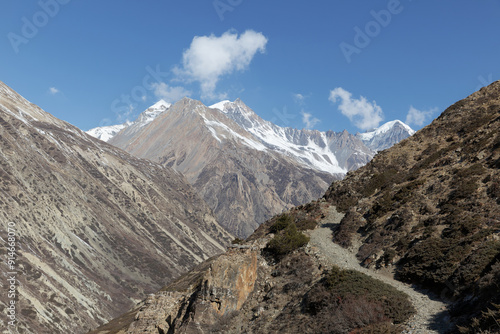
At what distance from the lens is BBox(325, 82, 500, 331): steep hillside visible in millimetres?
20484

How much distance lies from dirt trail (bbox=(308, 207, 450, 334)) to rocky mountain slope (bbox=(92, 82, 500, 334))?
73mm

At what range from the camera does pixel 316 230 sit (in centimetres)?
3938

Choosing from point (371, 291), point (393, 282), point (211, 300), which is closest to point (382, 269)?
point (393, 282)

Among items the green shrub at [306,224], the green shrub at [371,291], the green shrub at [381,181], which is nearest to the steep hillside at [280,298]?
the green shrub at [371,291]

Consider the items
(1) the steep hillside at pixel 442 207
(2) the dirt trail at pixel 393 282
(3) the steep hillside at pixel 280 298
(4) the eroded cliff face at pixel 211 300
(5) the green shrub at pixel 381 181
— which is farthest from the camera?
(5) the green shrub at pixel 381 181

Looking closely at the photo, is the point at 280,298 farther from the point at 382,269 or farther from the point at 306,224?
the point at 306,224

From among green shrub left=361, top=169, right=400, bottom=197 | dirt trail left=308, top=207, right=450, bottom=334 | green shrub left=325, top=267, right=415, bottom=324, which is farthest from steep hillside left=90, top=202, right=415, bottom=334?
green shrub left=361, top=169, right=400, bottom=197

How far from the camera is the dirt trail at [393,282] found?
18.0m

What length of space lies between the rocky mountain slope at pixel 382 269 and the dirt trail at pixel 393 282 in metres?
0.07

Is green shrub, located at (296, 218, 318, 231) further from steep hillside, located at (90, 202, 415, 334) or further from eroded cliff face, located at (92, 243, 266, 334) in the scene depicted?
eroded cliff face, located at (92, 243, 266, 334)

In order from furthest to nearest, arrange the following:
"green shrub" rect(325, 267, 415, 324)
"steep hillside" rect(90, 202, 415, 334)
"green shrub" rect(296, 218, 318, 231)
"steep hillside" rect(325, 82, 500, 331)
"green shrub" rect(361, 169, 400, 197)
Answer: "green shrub" rect(361, 169, 400, 197), "green shrub" rect(296, 218, 318, 231), "steep hillside" rect(325, 82, 500, 331), "steep hillside" rect(90, 202, 415, 334), "green shrub" rect(325, 267, 415, 324)

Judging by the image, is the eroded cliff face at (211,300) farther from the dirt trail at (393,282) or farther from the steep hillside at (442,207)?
the steep hillside at (442,207)

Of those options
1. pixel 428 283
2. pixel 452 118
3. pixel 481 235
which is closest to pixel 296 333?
pixel 428 283

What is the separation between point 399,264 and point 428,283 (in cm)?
355
